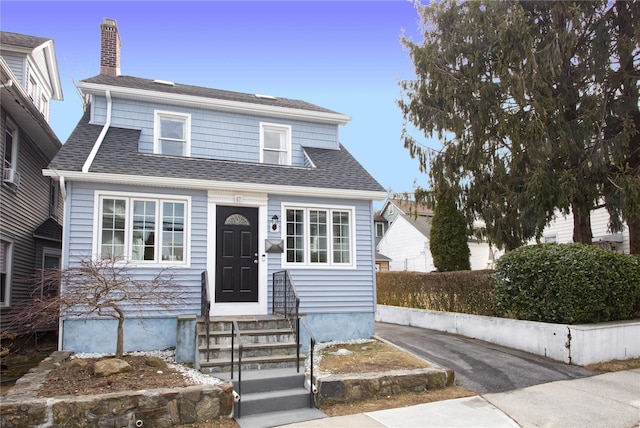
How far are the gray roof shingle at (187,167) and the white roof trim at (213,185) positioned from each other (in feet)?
0.32

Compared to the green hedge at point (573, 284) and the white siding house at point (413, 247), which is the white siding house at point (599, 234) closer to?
the white siding house at point (413, 247)

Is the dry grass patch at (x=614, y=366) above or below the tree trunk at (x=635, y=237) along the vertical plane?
below

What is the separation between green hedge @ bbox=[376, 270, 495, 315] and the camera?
10.9 metres

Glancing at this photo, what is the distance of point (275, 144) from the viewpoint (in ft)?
37.0

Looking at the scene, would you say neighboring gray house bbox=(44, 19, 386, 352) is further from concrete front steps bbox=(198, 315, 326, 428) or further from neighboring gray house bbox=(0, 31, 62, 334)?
neighboring gray house bbox=(0, 31, 62, 334)

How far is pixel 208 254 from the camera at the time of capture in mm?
9016

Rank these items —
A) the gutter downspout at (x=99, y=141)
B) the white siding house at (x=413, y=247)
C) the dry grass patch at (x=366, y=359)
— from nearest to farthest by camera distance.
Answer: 1. the dry grass patch at (x=366, y=359)
2. the gutter downspout at (x=99, y=141)
3. the white siding house at (x=413, y=247)

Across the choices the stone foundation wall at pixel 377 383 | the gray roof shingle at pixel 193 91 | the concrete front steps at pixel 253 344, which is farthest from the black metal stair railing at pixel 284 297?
the gray roof shingle at pixel 193 91

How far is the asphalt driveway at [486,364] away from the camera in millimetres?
7156

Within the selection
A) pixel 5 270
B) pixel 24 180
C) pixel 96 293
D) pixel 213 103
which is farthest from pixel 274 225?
pixel 24 180

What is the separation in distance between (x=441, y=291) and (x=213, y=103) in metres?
7.70

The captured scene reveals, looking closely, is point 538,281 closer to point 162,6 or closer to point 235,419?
point 235,419

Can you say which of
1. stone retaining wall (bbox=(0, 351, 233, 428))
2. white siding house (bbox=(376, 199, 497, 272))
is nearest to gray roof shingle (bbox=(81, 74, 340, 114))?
stone retaining wall (bbox=(0, 351, 233, 428))

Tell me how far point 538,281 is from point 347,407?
500 cm
